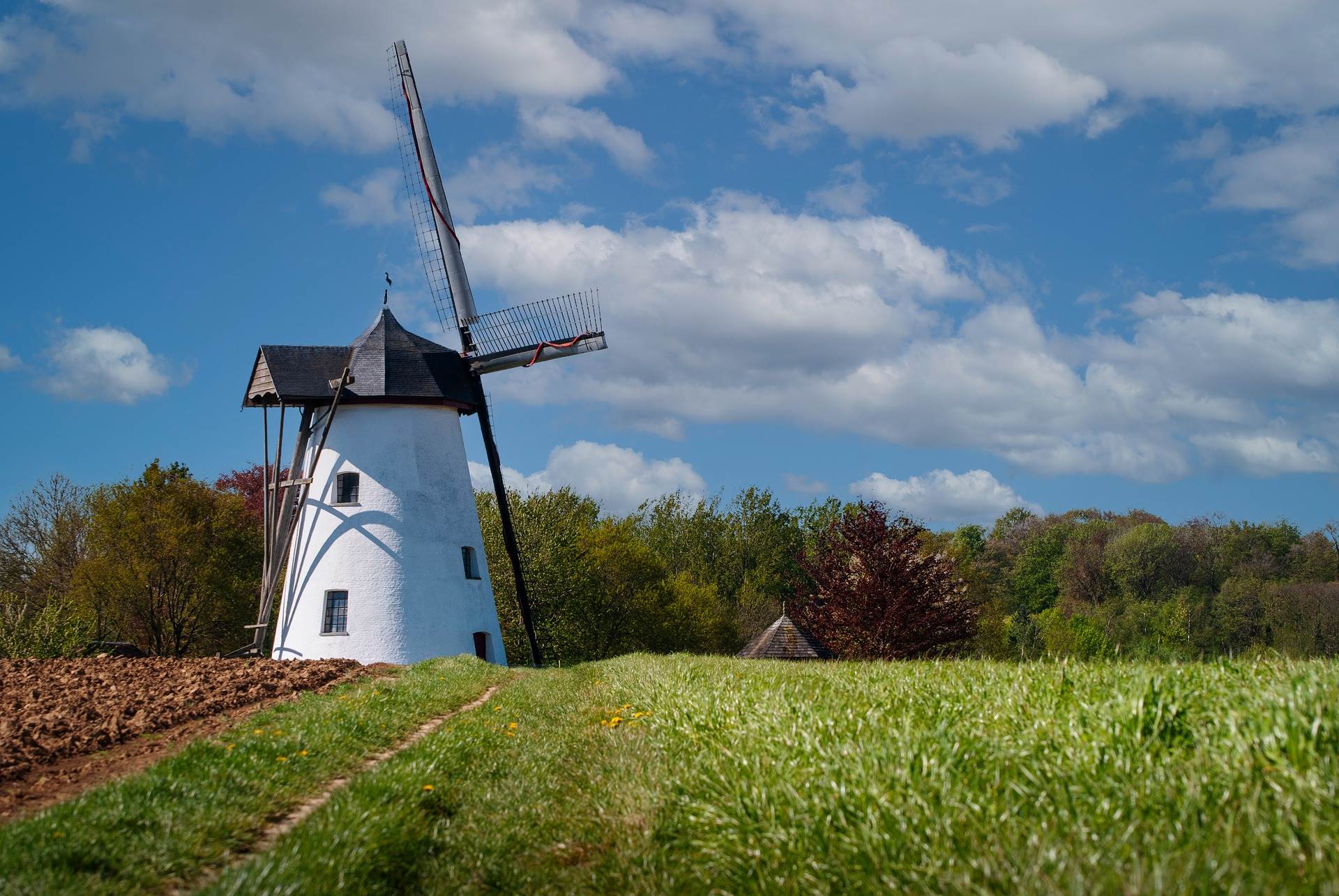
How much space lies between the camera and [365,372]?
2983cm

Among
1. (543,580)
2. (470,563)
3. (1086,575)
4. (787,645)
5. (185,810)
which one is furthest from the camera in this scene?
(1086,575)

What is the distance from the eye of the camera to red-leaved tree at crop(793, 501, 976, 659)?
29.6m

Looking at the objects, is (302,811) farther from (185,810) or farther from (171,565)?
(171,565)

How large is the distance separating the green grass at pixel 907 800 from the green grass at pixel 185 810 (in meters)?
0.50

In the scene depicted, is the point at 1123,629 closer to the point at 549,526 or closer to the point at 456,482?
the point at 549,526

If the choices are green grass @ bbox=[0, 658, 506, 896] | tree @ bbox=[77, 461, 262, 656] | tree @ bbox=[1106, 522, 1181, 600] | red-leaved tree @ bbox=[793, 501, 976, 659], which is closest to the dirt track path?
green grass @ bbox=[0, 658, 506, 896]

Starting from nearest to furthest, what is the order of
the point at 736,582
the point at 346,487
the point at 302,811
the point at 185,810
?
the point at 185,810 → the point at 302,811 → the point at 346,487 → the point at 736,582

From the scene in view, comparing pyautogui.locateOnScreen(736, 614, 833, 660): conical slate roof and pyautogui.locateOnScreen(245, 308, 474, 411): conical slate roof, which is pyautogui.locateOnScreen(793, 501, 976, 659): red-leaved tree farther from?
pyautogui.locateOnScreen(245, 308, 474, 411): conical slate roof

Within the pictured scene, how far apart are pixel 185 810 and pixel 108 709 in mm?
6598

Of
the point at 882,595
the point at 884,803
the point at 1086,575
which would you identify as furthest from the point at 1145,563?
the point at 884,803

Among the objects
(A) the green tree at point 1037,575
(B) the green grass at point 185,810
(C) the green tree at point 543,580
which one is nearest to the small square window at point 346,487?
(C) the green tree at point 543,580

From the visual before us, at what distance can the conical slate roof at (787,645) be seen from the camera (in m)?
33.2

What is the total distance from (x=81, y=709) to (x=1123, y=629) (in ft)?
228

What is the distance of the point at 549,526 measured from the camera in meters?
48.3
